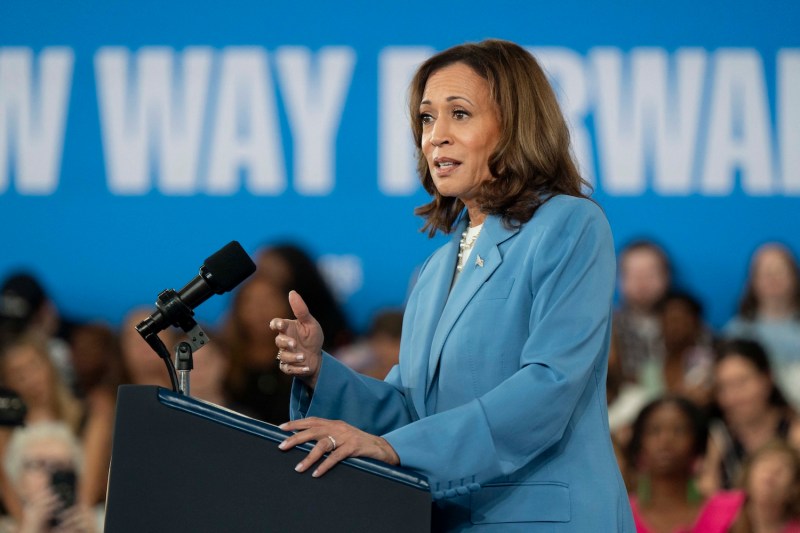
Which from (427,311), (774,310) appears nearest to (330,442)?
(427,311)

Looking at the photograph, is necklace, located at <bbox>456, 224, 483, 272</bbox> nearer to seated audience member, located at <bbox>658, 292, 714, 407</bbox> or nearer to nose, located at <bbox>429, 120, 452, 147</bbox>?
nose, located at <bbox>429, 120, 452, 147</bbox>

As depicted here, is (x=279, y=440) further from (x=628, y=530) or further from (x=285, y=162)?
(x=285, y=162)

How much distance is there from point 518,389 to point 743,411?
11.1 feet

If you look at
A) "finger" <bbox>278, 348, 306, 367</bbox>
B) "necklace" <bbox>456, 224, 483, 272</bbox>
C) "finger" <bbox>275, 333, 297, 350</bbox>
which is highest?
"necklace" <bbox>456, 224, 483, 272</bbox>

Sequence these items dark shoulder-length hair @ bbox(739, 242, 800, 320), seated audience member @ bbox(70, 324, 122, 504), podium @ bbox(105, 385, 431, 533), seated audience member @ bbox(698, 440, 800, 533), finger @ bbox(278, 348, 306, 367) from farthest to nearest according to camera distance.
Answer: dark shoulder-length hair @ bbox(739, 242, 800, 320), seated audience member @ bbox(70, 324, 122, 504), seated audience member @ bbox(698, 440, 800, 533), finger @ bbox(278, 348, 306, 367), podium @ bbox(105, 385, 431, 533)

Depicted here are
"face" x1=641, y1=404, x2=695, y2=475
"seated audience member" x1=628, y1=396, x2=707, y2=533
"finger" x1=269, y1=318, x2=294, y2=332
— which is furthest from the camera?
"face" x1=641, y1=404, x2=695, y2=475

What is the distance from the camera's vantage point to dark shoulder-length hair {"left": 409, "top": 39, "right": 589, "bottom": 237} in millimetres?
2189

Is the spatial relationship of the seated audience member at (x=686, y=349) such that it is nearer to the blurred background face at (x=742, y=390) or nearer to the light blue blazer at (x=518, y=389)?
the blurred background face at (x=742, y=390)

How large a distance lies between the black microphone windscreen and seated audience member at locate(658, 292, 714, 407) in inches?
137

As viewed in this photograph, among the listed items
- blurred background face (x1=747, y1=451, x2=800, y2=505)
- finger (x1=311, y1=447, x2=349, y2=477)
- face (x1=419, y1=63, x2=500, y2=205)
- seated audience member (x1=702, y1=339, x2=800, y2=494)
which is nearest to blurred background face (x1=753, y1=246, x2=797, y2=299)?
seated audience member (x1=702, y1=339, x2=800, y2=494)

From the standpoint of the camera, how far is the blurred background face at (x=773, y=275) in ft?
17.6

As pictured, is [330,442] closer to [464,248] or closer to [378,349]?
[464,248]

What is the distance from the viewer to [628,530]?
2047 mm

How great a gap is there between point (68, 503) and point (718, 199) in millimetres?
3303
